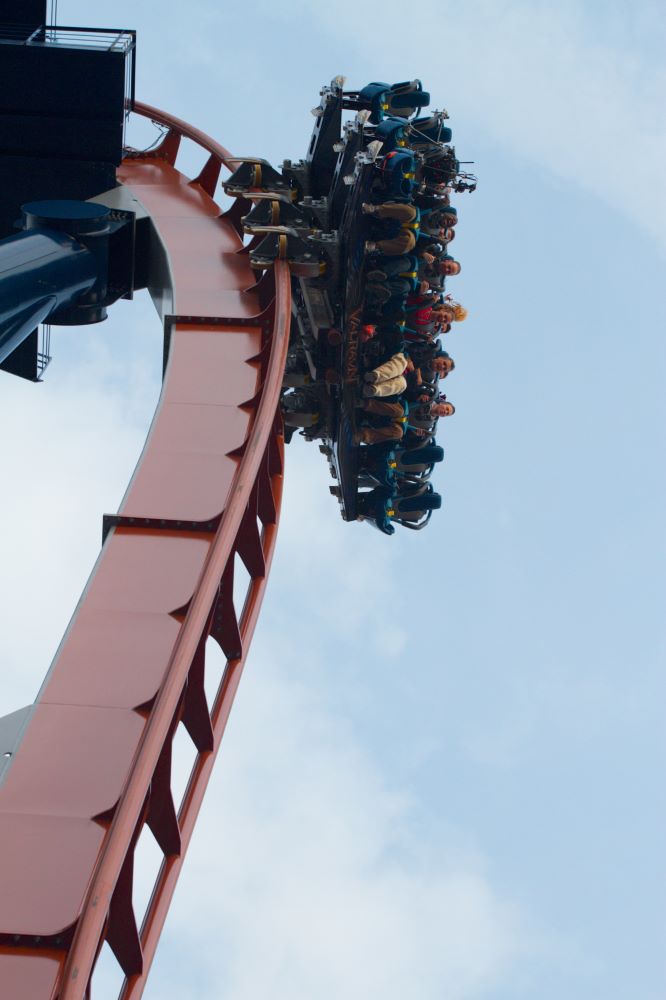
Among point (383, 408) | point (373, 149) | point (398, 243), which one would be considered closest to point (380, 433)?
point (383, 408)

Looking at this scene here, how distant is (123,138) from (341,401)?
4530mm

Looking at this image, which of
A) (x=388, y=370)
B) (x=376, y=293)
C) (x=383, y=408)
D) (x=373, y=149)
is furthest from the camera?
(x=383, y=408)

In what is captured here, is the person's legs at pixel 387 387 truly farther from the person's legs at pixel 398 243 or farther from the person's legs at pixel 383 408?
the person's legs at pixel 398 243

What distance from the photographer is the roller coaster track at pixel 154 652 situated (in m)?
8.78

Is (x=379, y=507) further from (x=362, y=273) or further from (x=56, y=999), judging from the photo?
(x=56, y=999)

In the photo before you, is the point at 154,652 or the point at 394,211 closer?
the point at 154,652

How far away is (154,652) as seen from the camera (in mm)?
11250

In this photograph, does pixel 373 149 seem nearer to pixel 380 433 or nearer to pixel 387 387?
pixel 387 387

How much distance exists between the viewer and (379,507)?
21.8 metres

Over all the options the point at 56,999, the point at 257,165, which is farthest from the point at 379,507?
the point at 56,999

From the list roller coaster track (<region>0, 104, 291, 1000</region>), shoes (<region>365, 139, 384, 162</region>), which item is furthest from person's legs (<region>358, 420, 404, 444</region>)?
shoes (<region>365, 139, 384, 162</region>)

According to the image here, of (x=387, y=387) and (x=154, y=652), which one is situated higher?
(x=387, y=387)

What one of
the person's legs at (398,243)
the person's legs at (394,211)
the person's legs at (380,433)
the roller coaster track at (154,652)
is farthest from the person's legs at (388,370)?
the roller coaster track at (154,652)

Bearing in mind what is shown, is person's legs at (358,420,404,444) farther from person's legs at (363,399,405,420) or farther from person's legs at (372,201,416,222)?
person's legs at (372,201,416,222)
